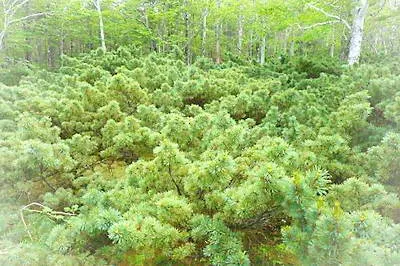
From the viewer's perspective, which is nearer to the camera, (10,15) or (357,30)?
(357,30)

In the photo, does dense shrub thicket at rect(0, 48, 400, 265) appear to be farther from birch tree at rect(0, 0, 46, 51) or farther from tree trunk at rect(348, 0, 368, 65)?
birch tree at rect(0, 0, 46, 51)

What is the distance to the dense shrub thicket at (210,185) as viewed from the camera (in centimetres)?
221

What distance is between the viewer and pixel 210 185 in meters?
2.68

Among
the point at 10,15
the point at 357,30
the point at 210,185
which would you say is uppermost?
the point at 357,30

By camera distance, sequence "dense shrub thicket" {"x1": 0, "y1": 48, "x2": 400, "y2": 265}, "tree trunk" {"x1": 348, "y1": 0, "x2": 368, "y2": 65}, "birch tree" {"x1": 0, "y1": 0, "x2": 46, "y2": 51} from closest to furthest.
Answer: "dense shrub thicket" {"x1": 0, "y1": 48, "x2": 400, "y2": 265}
"tree trunk" {"x1": 348, "y1": 0, "x2": 368, "y2": 65}
"birch tree" {"x1": 0, "y1": 0, "x2": 46, "y2": 51}

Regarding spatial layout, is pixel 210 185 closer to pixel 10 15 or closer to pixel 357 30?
pixel 357 30

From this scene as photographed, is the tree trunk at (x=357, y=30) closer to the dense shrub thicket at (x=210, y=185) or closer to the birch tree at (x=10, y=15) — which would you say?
the dense shrub thicket at (x=210, y=185)

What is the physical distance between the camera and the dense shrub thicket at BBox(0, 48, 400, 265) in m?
2.21

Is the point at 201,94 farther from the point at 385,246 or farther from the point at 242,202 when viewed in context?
the point at 385,246

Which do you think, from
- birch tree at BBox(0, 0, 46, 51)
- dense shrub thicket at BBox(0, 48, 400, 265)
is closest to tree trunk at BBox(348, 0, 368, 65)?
dense shrub thicket at BBox(0, 48, 400, 265)

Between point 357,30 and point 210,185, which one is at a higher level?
point 357,30

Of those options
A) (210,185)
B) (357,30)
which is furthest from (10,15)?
(210,185)

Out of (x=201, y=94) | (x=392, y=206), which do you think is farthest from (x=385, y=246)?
(x=201, y=94)

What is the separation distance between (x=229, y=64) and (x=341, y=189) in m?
7.54
